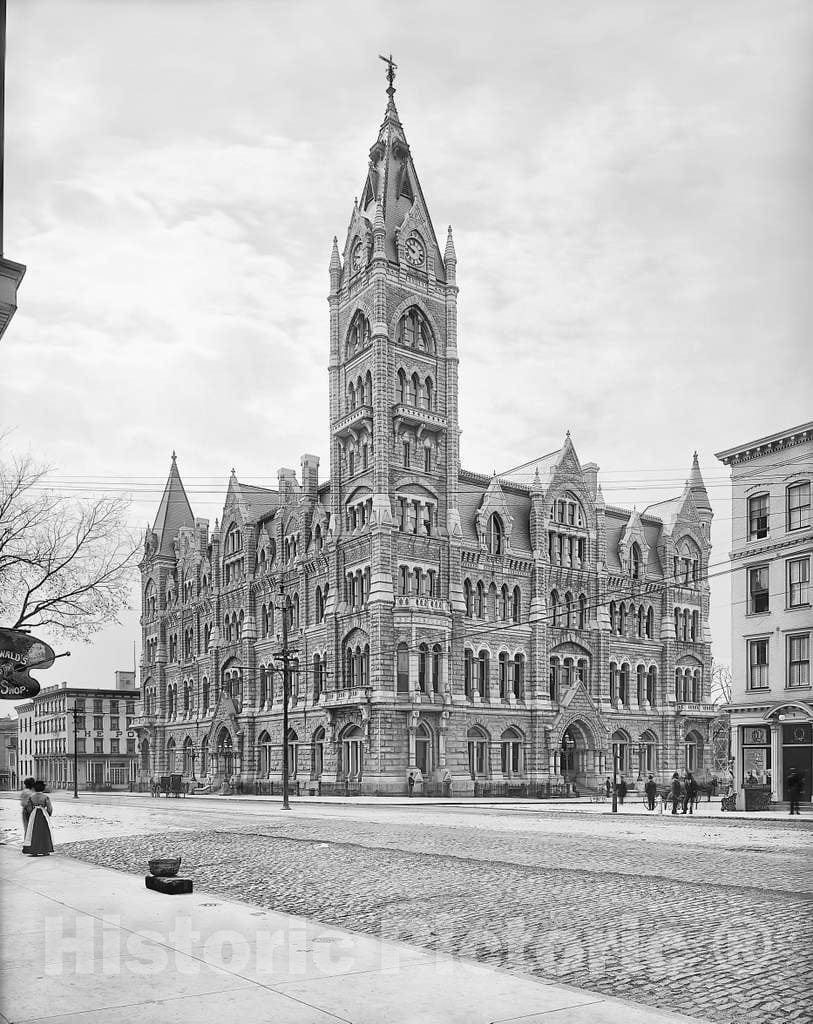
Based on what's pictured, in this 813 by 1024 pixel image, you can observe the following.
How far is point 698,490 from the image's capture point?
82.7 m

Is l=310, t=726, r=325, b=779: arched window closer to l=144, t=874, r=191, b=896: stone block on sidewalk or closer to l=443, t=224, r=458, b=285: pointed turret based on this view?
l=443, t=224, r=458, b=285: pointed turret

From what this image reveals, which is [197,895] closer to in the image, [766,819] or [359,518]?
[766,819]

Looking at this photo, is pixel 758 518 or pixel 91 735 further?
pixel 91 735

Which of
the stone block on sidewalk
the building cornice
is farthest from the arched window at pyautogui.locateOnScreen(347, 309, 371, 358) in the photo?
the stone block on sidewalk

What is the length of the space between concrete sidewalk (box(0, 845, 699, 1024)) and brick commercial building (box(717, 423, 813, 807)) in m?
31.1

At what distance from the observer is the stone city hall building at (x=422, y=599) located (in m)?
61.3

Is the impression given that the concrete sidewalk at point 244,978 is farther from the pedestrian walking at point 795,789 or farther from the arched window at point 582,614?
the arched window at point 582,614

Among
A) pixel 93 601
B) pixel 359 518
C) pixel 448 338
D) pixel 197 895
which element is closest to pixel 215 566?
pixel 359 518

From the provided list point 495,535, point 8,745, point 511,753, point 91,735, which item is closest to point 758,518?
point 495,535

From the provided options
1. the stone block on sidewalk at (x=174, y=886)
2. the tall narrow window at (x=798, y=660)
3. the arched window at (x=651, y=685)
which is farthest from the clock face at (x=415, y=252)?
the stone block on sidewalk at (x=174, y=886)

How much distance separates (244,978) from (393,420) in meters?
56.1

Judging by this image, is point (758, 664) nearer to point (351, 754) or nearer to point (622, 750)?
point (351, 754)

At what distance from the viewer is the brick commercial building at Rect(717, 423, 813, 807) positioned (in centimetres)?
3850

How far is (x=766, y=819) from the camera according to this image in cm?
3247
